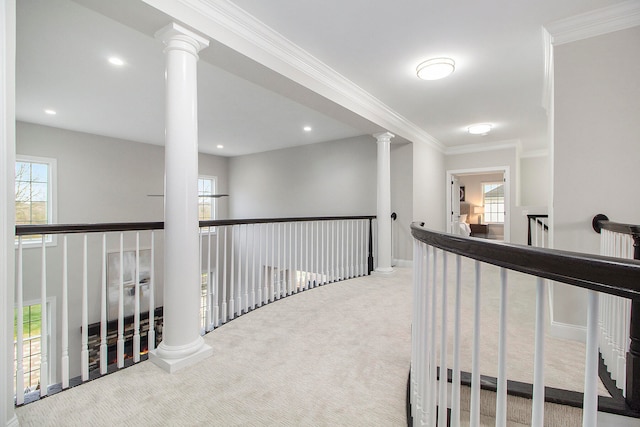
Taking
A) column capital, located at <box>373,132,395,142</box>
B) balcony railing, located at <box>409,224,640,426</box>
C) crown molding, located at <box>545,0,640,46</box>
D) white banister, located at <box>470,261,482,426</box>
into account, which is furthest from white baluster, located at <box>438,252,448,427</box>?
column capital, located at <box>373,132,395,142</box>

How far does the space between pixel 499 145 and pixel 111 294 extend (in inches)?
342

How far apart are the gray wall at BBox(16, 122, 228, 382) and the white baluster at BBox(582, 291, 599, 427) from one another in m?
6.85

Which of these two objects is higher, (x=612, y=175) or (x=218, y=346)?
(x=612, y=175)

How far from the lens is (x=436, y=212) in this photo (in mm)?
6457

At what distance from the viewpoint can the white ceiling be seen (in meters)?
2.21

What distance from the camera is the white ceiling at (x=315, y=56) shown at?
2.21 metres

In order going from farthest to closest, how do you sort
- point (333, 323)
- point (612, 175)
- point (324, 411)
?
1. point (333, 323)
2. point (612, 175)
3. point (324, 411)

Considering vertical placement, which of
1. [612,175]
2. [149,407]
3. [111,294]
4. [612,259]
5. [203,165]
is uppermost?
[203,165]

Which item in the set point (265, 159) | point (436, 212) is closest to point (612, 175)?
point (436, 212)

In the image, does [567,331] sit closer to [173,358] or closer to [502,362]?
[502,362]

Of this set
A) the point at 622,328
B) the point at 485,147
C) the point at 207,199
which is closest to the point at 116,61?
the point at 622,328

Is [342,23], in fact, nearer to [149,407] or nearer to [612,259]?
[612,259]

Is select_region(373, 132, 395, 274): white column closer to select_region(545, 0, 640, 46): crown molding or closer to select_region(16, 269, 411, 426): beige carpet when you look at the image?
select_region(16, 269, 411, 426): beige carpet

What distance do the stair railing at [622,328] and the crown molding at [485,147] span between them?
471 centimetres
